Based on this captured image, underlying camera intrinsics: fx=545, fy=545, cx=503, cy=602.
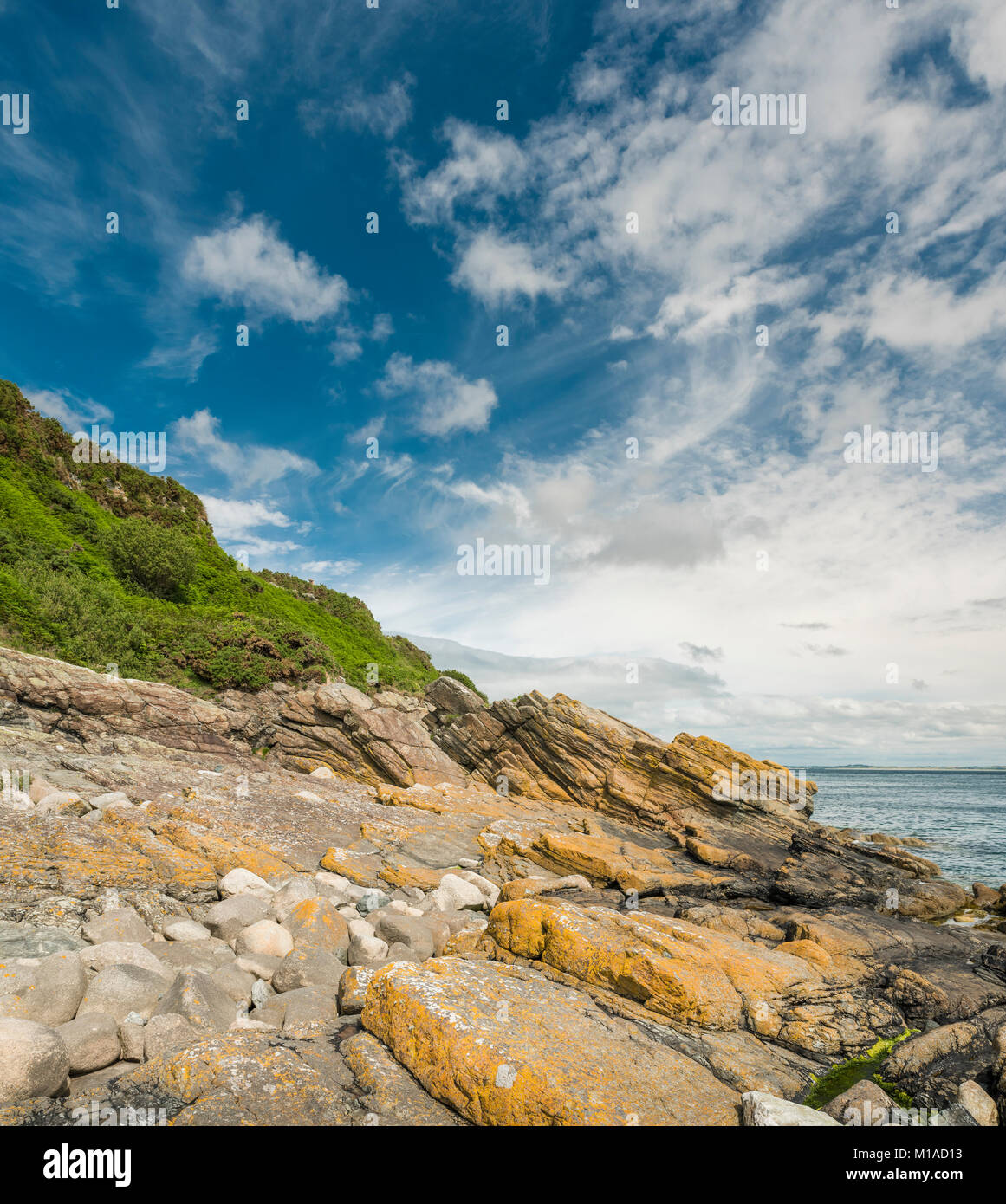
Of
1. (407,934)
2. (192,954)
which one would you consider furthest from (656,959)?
(192,954)

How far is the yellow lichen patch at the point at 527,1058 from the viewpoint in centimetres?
554

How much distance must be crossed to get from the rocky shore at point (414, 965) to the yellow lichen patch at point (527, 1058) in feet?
0.10

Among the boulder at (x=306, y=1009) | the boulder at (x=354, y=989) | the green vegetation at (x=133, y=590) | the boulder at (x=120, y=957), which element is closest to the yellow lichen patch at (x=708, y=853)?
the boulder at (x=354, y=989)

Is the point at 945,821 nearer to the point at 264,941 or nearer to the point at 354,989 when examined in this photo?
the point at 264,941

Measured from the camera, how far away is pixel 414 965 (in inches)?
301

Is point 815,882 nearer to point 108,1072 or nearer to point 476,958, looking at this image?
point 476,958

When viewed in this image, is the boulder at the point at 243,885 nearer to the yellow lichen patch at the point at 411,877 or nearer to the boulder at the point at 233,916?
the boulder at the point at 233,916

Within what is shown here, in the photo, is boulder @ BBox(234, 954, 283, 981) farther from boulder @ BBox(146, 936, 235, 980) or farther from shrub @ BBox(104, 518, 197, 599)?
shrub @ BBox(104, 518, 197, 599)

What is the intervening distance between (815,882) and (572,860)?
11.1 m

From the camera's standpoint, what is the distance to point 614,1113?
5.53m

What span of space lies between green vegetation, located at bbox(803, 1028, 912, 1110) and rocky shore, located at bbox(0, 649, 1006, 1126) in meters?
0.05

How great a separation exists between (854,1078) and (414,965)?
21.8 feet

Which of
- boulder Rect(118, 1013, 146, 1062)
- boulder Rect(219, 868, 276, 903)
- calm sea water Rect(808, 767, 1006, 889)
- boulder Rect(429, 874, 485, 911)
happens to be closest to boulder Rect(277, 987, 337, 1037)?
boulder Rect(118, 1013, 146, 1062)
